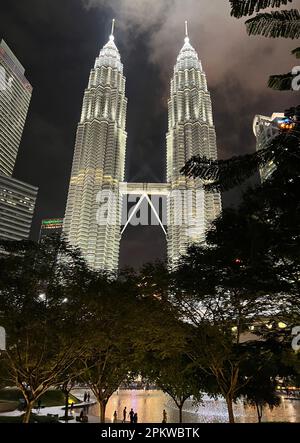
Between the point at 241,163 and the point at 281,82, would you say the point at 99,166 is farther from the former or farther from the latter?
the point at 241,163

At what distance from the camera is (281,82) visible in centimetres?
439

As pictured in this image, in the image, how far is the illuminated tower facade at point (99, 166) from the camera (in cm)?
12731

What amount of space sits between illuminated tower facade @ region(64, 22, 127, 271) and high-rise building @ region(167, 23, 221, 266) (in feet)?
75.1

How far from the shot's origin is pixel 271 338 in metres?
16.6

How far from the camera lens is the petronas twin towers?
12650 cm

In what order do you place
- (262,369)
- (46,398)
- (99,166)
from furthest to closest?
1. (99,166)
2. (46,398)
3. (262,369)

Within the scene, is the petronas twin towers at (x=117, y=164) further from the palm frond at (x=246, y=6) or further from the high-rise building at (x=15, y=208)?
the palm frond at (x=246, y=6)

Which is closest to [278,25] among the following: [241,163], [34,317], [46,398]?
[241,163]

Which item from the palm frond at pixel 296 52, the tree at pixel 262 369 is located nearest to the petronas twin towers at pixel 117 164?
the tree at pixel 262 369

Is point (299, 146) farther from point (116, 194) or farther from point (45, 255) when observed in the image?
point (116, 194)

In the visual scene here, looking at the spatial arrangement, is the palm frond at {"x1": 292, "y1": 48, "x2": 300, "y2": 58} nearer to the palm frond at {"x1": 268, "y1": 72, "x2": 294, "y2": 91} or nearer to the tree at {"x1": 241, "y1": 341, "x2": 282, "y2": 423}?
the palm frond at {"x1": 268, "y1": 72, "x2": 294, "y2": 91}

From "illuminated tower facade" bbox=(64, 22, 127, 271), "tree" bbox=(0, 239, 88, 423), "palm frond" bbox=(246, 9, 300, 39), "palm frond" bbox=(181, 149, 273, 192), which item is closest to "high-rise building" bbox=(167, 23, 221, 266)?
"illuminated tower facade" bbox=(64, 22, 127, 271)

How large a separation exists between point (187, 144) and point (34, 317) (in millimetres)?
129922

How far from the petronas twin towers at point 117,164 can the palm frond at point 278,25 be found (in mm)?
114434
